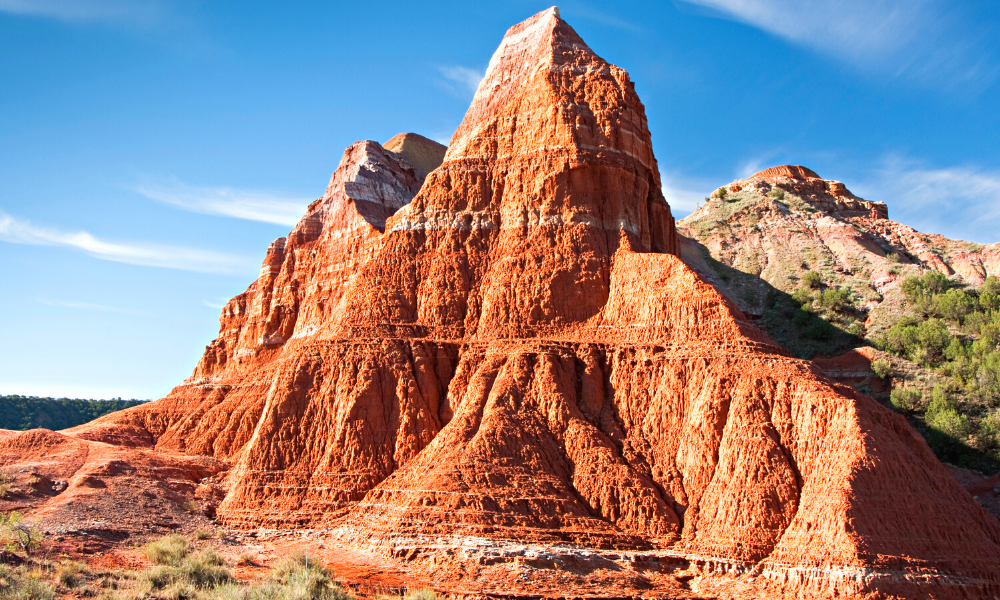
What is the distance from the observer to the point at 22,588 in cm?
3050

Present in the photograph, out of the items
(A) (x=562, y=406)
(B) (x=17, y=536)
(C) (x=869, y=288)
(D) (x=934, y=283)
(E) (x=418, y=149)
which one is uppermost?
(E) (x=418, y=149)

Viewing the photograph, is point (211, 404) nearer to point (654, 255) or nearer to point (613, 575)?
point (654, 255)

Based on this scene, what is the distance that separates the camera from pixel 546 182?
57.2m

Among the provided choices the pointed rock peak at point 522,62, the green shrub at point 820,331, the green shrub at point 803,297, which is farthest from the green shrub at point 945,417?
the pointed rock peak at point 522,62

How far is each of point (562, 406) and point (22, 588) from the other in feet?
85.4

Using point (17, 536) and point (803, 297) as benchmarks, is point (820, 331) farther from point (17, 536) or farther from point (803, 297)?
point (17, 536)

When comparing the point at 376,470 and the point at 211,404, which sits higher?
the point at 211,404

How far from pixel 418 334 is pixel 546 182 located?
1164 centimetres

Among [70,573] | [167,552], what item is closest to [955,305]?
[167,552]

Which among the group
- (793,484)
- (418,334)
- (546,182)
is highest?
(546,182)

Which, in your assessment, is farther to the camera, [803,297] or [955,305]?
[803,297]

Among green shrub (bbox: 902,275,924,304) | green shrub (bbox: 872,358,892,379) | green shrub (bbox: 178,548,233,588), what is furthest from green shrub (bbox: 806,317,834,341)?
green shrub (bbox: 178,548,233,588)

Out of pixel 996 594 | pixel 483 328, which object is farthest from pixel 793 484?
pixel 483 328

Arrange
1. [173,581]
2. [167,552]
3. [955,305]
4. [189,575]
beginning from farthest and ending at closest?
[955,305]
[167,552]
[189,575]
[173,581]
